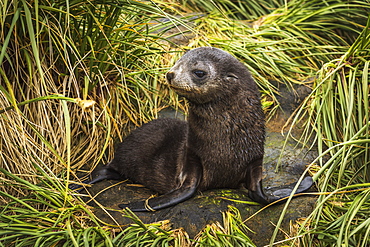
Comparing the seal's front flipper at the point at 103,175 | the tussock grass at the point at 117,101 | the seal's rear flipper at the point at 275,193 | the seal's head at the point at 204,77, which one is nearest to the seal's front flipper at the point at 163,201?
the tussock grass at the point at 117,101

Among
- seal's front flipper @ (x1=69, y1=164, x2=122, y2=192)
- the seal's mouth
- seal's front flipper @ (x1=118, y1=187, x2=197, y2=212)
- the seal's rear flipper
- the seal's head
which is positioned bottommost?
seal's front flipper @ (x1=69, y1=164, x2=122, y2=192)

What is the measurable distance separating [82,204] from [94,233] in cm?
44

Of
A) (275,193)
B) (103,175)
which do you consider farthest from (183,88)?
(103,175)

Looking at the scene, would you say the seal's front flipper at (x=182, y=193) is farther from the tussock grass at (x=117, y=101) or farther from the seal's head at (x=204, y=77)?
the seal's head at (x=204, y=77)

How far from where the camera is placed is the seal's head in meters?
4.34

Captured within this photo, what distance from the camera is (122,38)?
5047mm

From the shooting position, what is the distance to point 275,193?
14.4ft

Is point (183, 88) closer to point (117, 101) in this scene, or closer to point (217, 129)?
point (217, 129)

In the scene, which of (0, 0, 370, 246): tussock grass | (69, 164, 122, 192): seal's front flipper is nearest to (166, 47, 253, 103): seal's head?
(0, 0, 370, 246): tussock grass

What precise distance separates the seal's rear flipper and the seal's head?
83cm

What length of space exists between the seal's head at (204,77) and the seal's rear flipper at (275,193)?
83 cm

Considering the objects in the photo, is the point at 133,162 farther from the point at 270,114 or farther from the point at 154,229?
the point at 270,114

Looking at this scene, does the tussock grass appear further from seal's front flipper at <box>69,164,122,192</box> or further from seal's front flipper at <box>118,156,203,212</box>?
seal's front flipper at <box>118,156,203,212</box>

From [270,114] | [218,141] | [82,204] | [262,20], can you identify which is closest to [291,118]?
[270,114]
